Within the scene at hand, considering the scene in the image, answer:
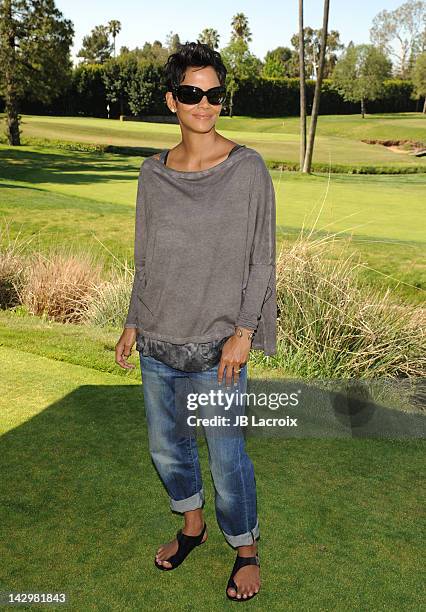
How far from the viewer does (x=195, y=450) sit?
2.98 meters

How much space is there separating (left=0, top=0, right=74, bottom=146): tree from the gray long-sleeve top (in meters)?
30.9

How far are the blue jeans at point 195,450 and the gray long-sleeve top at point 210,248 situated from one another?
0.16 m

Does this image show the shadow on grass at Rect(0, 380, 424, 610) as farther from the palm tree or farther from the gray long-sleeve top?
the palm tree

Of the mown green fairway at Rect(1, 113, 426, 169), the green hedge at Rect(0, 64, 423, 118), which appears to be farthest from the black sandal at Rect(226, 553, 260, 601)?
the green hedge at Rect(0, 64, 423, 118)

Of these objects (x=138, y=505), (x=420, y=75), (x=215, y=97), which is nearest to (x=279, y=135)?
(x=420, y=75)

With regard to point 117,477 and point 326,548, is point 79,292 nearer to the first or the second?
point 117,477

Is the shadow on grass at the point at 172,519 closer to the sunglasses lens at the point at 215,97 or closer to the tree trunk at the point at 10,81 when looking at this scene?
the sunglasses lens at the point at 215,97

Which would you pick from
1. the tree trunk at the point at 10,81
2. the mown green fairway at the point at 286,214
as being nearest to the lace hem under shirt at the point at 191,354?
the mown green fairway at the point at 286,214

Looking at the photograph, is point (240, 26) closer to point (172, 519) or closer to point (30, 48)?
point (30, 48)

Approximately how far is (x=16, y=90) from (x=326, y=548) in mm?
31682

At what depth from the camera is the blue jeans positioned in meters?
2.66

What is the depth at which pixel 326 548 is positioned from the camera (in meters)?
2.94

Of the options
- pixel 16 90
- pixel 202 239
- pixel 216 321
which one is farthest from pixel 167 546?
pixel 16 90

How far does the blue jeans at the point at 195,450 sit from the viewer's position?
266cm
